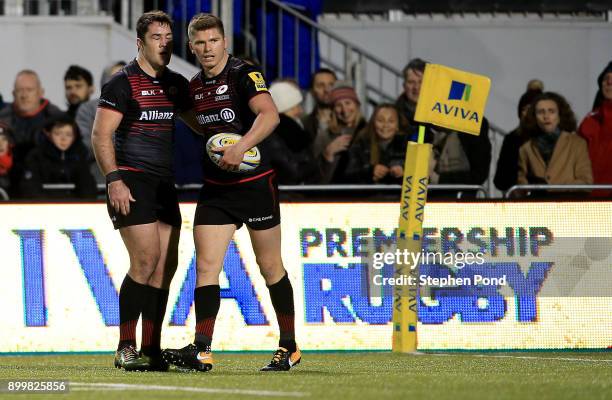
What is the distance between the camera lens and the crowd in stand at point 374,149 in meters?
13.0

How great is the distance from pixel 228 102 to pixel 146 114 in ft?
1.83

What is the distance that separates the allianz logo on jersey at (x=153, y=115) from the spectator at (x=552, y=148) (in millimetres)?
4921

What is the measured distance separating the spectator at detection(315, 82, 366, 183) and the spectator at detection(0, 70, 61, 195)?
2.61 m

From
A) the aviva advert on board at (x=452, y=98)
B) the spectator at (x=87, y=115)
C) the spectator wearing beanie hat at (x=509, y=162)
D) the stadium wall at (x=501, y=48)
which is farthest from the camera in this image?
the stadium wall at (x=501, y=48)

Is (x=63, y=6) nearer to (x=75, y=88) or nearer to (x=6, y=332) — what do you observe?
(x=75, y=88)

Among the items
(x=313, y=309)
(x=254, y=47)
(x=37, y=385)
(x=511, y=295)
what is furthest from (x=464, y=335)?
(x=254, y=47)

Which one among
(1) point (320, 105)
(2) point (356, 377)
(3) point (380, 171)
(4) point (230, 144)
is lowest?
(2) point (356, 377)

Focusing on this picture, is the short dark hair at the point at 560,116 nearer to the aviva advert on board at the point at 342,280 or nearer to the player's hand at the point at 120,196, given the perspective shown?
the aviva advert on board at the point at 342,280

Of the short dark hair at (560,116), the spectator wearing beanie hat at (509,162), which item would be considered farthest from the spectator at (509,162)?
the short dark hair at (560,116)

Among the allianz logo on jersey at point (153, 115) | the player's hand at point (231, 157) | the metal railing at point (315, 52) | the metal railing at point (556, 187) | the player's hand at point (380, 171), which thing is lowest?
the metal railing at point (556, 187)

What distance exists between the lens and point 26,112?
14.3 metres

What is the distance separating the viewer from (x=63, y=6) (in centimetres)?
1633

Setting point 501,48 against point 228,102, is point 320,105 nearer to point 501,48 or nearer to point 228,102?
point 501,48

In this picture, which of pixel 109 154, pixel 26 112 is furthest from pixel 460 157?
pixel 109 154
